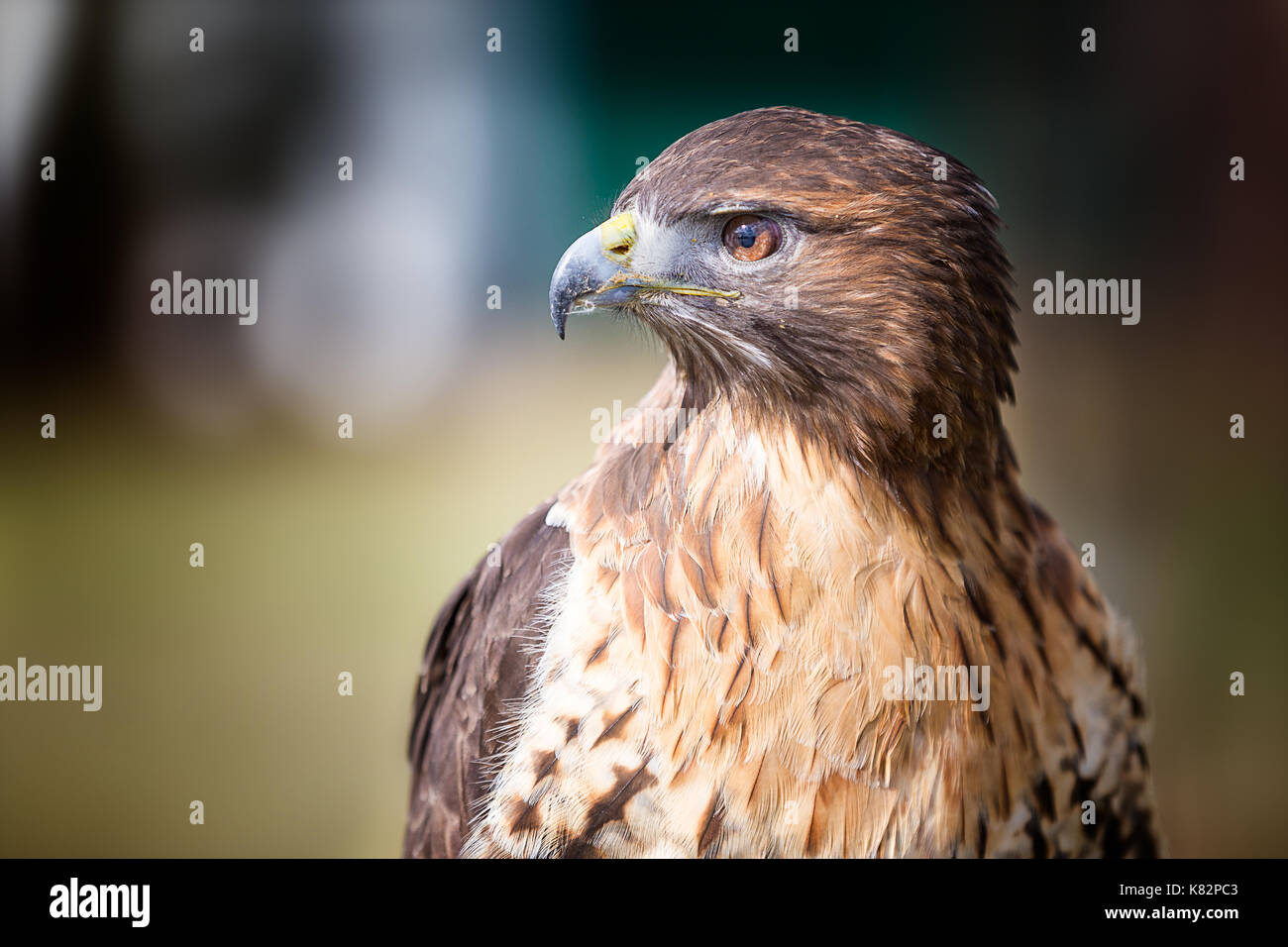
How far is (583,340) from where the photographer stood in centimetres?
165

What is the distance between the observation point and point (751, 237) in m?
0.89

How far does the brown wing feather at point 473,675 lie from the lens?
3.52 feet

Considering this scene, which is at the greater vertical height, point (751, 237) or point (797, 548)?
point (751, 237)

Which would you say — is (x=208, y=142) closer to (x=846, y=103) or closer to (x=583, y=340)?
(x=583, y=340)

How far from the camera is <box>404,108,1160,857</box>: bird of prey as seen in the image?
88 centimetres

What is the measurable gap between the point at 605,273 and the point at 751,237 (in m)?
0.17
